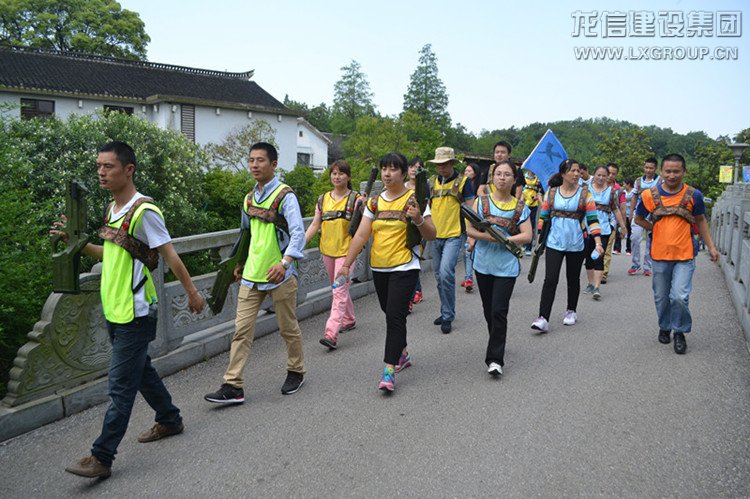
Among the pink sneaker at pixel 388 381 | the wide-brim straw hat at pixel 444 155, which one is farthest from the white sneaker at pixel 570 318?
the pink sneaker at pixel 388 381

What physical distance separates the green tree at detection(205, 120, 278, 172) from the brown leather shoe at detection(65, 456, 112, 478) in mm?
25805

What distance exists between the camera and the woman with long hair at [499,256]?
5266mm

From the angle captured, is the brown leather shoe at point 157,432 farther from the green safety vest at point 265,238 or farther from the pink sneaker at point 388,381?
the pink sneaker at point 388,381

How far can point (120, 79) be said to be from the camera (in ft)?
98.2

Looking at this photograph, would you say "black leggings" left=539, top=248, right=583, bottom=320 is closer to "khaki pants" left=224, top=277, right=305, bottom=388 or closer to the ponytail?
the ponytail

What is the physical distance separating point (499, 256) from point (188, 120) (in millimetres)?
27499

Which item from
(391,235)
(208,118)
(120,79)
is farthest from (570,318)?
(120,79)

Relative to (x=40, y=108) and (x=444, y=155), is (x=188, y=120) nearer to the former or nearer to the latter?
(x=40, y=108)

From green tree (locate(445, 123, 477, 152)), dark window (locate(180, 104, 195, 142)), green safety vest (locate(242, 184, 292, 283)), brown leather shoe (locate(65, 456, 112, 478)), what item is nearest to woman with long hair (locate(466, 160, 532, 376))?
green safety vest (locate(242, 184, 292, 283))

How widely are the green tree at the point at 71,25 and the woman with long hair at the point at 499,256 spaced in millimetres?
36442

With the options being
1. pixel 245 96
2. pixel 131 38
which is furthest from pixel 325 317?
pixel 131 38

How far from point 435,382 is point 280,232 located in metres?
1.87

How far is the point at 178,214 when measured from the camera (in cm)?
1427

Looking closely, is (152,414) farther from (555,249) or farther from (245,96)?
(245,96)
